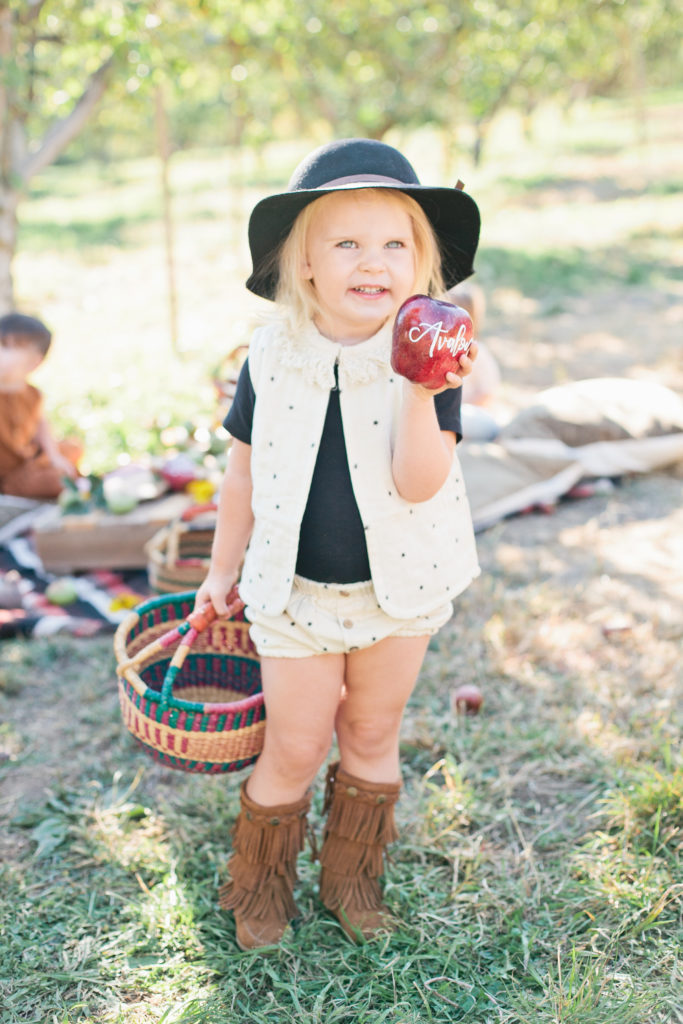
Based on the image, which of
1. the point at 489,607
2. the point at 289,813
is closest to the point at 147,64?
the point at 489,607

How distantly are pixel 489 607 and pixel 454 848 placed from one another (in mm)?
1314

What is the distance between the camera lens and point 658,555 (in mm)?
4012

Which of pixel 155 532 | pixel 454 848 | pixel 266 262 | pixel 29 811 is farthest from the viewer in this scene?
pixel 155 532

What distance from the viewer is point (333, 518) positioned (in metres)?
1.82

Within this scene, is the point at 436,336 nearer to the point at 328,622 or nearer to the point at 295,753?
the point at 328,622

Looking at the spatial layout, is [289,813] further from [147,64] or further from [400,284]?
[147,64]

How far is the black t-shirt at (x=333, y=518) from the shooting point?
181cm

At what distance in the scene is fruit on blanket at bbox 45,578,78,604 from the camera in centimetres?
375

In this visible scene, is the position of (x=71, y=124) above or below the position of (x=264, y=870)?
above

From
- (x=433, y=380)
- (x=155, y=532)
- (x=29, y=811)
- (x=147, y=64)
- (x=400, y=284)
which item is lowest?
(x=29, y=811)

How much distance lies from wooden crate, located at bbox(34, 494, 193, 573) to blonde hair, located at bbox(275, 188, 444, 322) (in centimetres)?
216

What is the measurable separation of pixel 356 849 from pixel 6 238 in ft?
15.4

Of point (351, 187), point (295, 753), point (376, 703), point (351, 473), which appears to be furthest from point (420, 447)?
point (295, 753)

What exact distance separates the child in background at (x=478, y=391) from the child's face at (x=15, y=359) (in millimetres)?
2014
